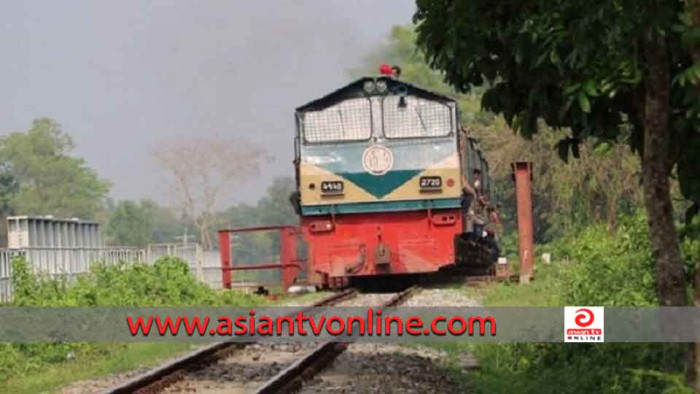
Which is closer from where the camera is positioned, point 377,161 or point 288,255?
point 377,161

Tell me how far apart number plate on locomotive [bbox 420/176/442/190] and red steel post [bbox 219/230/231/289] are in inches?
209

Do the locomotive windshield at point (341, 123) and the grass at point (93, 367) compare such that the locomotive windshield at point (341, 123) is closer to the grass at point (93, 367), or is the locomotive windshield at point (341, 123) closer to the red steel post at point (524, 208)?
the red steel post at point (524, 208)

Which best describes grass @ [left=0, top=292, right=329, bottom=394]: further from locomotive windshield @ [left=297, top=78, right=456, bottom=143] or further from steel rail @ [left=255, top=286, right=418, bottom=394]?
locomotive windshield @ [left=297, top=78, right=456, bottom=143]

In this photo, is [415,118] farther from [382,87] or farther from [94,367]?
[94,367]

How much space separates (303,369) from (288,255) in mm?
14822

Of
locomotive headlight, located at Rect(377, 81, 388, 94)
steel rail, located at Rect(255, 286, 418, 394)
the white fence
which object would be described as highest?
locomotive headlight, located at Rect(377, 81, 388, 94)

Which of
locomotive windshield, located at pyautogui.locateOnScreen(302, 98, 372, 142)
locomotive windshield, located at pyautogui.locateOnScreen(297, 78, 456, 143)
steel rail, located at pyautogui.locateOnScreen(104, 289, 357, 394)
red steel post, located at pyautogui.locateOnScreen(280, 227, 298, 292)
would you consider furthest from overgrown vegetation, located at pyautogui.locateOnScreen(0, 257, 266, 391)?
locomotive windshield, located at pyautogui.locateOnScreen(297, 78, 456, 143)

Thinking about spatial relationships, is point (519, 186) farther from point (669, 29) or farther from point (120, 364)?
point (669, 29)

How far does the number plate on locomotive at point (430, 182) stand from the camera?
22172 mm

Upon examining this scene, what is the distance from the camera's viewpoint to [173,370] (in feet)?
37.8

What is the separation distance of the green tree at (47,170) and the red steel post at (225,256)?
75.2 metres

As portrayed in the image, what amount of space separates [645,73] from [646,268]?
16.2 feet

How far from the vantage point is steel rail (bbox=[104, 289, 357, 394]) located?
33.4 feet

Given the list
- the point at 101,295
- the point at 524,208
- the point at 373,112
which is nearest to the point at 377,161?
the point at 373,112
